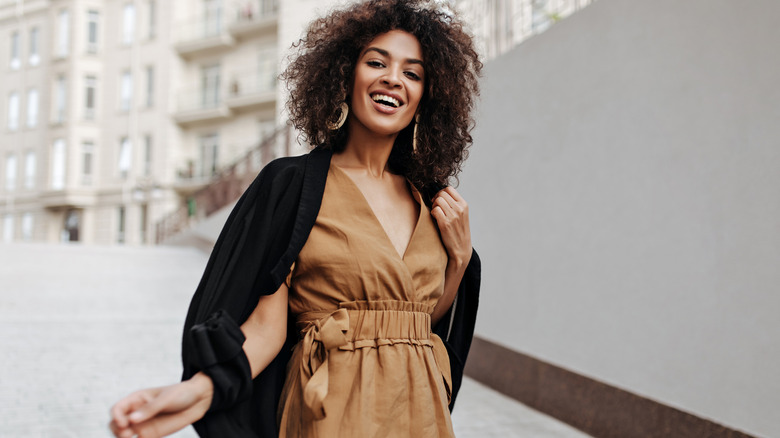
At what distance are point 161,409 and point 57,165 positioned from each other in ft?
111

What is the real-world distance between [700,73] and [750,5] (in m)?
0.45

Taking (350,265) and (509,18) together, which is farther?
(509,18)

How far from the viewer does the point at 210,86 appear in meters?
28.8

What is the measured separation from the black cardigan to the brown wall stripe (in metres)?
2.60

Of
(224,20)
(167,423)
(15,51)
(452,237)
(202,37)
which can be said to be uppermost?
(15,51)

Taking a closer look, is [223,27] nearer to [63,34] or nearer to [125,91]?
[125,91]

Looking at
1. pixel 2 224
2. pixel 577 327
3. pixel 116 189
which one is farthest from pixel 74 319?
pixel 2 224

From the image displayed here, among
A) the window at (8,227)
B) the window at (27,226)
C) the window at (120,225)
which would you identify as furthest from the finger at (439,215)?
the window at (8,227)

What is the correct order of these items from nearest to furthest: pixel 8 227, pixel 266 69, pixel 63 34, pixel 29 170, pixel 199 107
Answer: pixel 266 69 < pixel 199 107 < pixel 63 34 < pixel 29 170 < pixel 8 227

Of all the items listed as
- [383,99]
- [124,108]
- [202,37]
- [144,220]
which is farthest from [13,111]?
[383,99]

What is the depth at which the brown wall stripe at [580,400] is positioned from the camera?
376 centimetres

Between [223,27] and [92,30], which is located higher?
[92,30]

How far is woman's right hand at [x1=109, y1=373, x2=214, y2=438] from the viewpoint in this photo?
132 cm

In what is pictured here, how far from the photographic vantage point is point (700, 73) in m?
3.75
